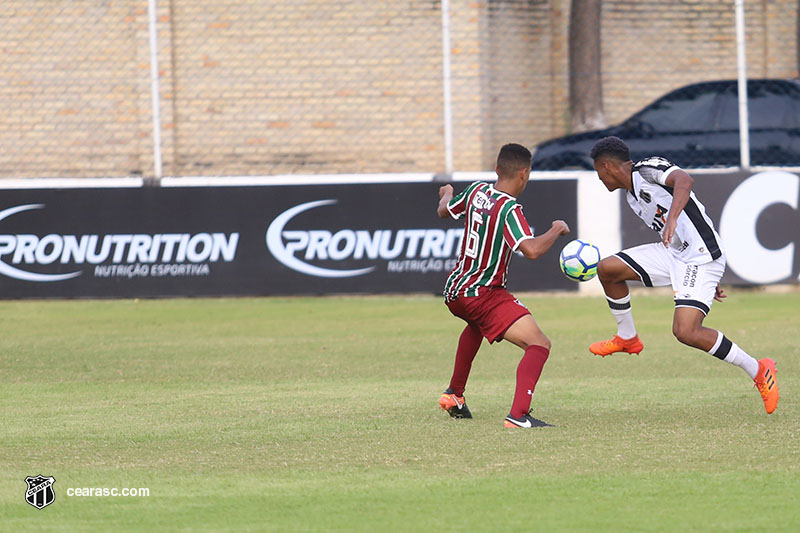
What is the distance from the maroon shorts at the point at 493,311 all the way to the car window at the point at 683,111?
32.5 ft

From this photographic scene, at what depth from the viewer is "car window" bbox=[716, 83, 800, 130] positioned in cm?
1605

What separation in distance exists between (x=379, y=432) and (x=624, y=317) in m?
1.99

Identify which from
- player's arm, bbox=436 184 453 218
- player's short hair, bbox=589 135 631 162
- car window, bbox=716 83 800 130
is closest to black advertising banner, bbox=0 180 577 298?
car window, bbox=716 83 800 130

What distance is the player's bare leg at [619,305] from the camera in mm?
8008

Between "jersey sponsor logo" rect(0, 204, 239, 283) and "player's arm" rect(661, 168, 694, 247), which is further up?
"player's arm" rect(661, 168, 694, 247)

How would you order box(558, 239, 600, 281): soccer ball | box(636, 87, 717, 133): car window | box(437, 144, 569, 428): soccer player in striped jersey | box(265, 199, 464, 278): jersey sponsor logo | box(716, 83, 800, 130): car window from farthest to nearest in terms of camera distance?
box(636, 87, 717, 133): car window, box(716, 83, 800, 130): car window, box(265, 199, 464, 278): jersey sponsor logo, box(558, 239, 600, 281): soccer ball, box(437, 144, 569, 428): soccer player in striped jersey

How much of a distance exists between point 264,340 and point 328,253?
2.55 m

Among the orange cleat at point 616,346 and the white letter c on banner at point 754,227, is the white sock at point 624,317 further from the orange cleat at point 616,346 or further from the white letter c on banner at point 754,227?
the white letter c on banner at point 754,227

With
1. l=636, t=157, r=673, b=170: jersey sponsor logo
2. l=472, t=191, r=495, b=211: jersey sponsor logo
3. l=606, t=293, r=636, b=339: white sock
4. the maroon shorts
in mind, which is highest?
l=636, t=157, r=673, b=170: jersey sponsor logo

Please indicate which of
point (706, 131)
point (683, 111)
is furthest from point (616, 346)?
point (683, 111)

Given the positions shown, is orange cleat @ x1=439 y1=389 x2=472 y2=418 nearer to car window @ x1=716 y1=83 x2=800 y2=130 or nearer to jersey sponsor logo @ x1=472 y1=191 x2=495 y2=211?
jersey sponsor logo @ x1=472 y1=191 x2=495 y2=211

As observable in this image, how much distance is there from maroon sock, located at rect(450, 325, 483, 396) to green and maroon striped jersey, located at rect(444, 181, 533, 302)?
0.31m

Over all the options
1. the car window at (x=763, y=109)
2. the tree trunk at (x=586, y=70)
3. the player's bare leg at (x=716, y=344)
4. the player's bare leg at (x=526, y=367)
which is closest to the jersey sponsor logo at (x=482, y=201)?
the player's bare leg at (x=526, y=367)

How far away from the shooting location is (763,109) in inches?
637
